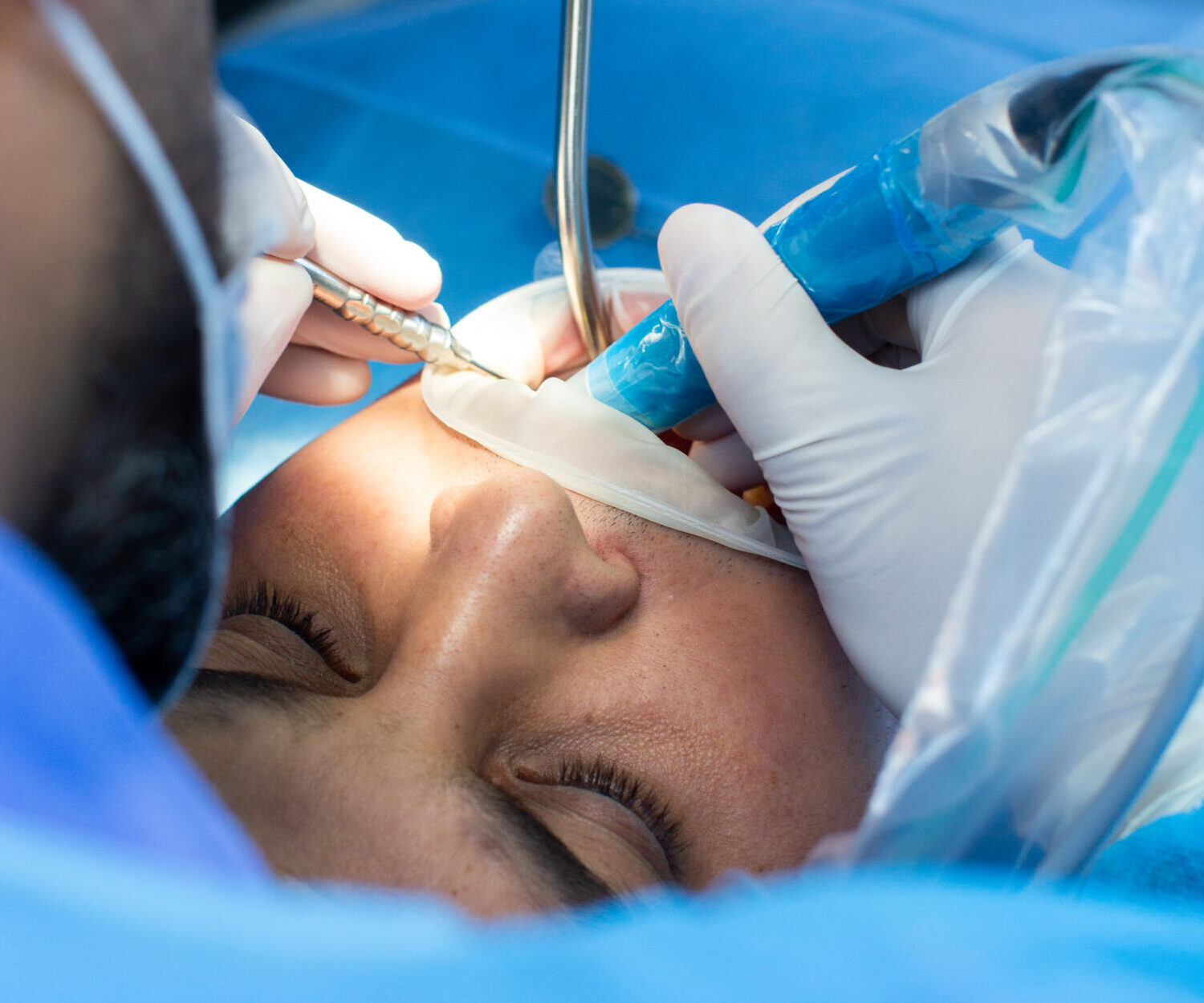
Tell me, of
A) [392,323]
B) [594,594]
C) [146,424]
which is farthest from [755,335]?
[146,424]

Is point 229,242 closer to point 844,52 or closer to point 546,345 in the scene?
point 546,345

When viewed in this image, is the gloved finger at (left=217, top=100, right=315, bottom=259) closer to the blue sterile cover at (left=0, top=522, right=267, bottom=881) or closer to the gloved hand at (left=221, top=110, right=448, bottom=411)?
the gloved hand at (left=221, top=110, right=448, bottom=411)

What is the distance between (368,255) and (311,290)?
0.36 feet

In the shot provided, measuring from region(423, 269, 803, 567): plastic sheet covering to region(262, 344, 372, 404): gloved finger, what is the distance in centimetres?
15

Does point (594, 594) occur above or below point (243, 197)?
below

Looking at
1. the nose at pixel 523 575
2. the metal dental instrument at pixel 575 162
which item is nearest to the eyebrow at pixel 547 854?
the nose at pixel 523 575

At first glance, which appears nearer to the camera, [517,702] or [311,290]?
[517,702]

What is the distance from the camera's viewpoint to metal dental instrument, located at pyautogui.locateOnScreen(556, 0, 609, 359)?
0.91 meters

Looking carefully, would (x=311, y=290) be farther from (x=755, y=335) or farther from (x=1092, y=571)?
(x=1092, y=571)

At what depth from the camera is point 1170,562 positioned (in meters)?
0.53

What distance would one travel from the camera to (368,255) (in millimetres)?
889

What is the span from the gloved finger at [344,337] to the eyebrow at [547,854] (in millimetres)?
523

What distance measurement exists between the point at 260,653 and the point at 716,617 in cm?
36

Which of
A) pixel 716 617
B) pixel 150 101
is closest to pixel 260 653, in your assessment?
pixel 716 617
